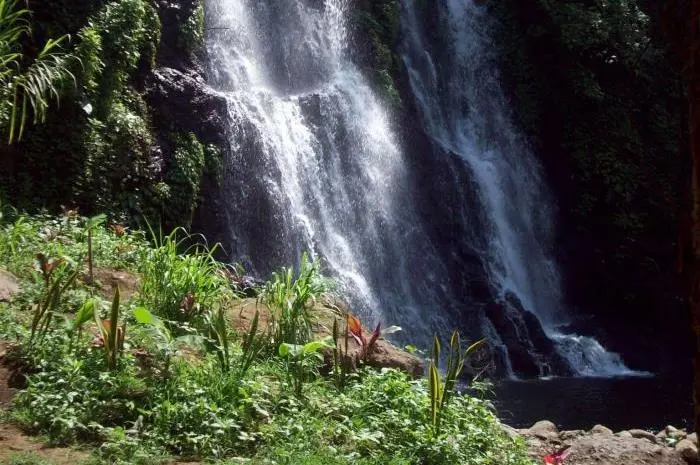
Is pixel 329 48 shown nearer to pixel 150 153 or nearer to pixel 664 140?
pixel 150 153

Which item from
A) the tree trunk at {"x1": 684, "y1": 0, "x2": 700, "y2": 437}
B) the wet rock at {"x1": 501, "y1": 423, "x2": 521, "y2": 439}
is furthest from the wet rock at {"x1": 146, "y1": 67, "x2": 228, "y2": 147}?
the tree trunk at {"x1": 684, "y1": 0, "x2": 700, "y2": 437}

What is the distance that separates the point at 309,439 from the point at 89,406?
1272 millimetres

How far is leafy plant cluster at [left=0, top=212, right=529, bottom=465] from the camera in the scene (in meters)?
4.07

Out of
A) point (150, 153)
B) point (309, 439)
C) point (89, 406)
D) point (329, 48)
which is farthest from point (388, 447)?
point (329, 48)

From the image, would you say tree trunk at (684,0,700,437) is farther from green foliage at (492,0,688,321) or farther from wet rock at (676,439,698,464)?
green foliage at (492,0,688,321)

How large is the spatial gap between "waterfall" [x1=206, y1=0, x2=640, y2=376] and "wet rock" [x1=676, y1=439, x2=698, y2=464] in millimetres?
6033

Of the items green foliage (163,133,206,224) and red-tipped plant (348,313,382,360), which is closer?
red-tipped plant (348,313,382,360)

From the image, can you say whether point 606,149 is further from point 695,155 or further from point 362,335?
point 695,155

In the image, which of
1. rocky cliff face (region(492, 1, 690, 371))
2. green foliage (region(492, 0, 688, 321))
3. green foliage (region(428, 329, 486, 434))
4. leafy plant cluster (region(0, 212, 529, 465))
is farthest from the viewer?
green foliage (region(492, 0, 688, 321))

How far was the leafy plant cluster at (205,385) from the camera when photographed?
407 centimetres

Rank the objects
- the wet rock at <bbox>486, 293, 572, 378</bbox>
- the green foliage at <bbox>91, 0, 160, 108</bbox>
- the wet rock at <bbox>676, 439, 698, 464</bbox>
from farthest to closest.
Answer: the wet rock at <bbox>486, 293, 572, 378</bbox>, the green foliage at <bbox>91, 0, 160, 108</bbox>, the wet rock at <bbox>676, 439, 698, 464</bbox>

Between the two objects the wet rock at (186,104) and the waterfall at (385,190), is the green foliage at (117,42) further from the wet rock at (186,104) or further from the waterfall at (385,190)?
the waterfall at (385,190)

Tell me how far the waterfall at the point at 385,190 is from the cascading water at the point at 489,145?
0.15 feet

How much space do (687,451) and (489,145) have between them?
12.8 m
